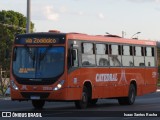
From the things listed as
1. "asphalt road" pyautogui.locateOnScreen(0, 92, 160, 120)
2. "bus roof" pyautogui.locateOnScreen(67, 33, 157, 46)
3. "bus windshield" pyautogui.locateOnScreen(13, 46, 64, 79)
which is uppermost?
"bus roof" pyautogui.locateOnScreen(67, 33, 157, 46)

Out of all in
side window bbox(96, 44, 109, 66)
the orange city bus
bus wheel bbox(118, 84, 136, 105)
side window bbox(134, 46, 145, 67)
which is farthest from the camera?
side window bbox(134, 46, 145, 67)

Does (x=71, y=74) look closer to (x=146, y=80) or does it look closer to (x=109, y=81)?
(x=109, y=81)

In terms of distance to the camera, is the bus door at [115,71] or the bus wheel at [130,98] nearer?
the bus door at [115,71]

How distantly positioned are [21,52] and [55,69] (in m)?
Answer: 1.69

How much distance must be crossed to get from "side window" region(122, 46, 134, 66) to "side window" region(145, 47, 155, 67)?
2.02 meters

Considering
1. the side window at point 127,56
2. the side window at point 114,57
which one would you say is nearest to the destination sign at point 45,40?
the side window at point 114,57

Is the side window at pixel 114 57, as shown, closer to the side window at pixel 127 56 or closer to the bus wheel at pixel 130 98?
the side window at pixel 127 56

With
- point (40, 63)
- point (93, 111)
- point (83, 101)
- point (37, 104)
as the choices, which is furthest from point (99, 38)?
point (93, 111)

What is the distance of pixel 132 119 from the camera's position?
20922mm

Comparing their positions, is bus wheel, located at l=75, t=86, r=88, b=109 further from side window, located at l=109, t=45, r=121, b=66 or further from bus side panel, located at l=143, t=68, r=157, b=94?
bus side panel, located at l=143, t=68, r=157, b=94

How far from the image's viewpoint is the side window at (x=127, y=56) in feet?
102

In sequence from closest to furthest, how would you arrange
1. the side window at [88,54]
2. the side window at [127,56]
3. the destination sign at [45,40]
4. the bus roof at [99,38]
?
the destination sign at [45,40] → the bus roof at [99,38] → the side window at [88,54] → the side window at [127,56]

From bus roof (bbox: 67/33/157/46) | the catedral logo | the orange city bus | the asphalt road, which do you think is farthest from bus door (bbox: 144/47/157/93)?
the asphalt road

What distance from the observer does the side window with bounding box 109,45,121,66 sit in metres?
29.7
